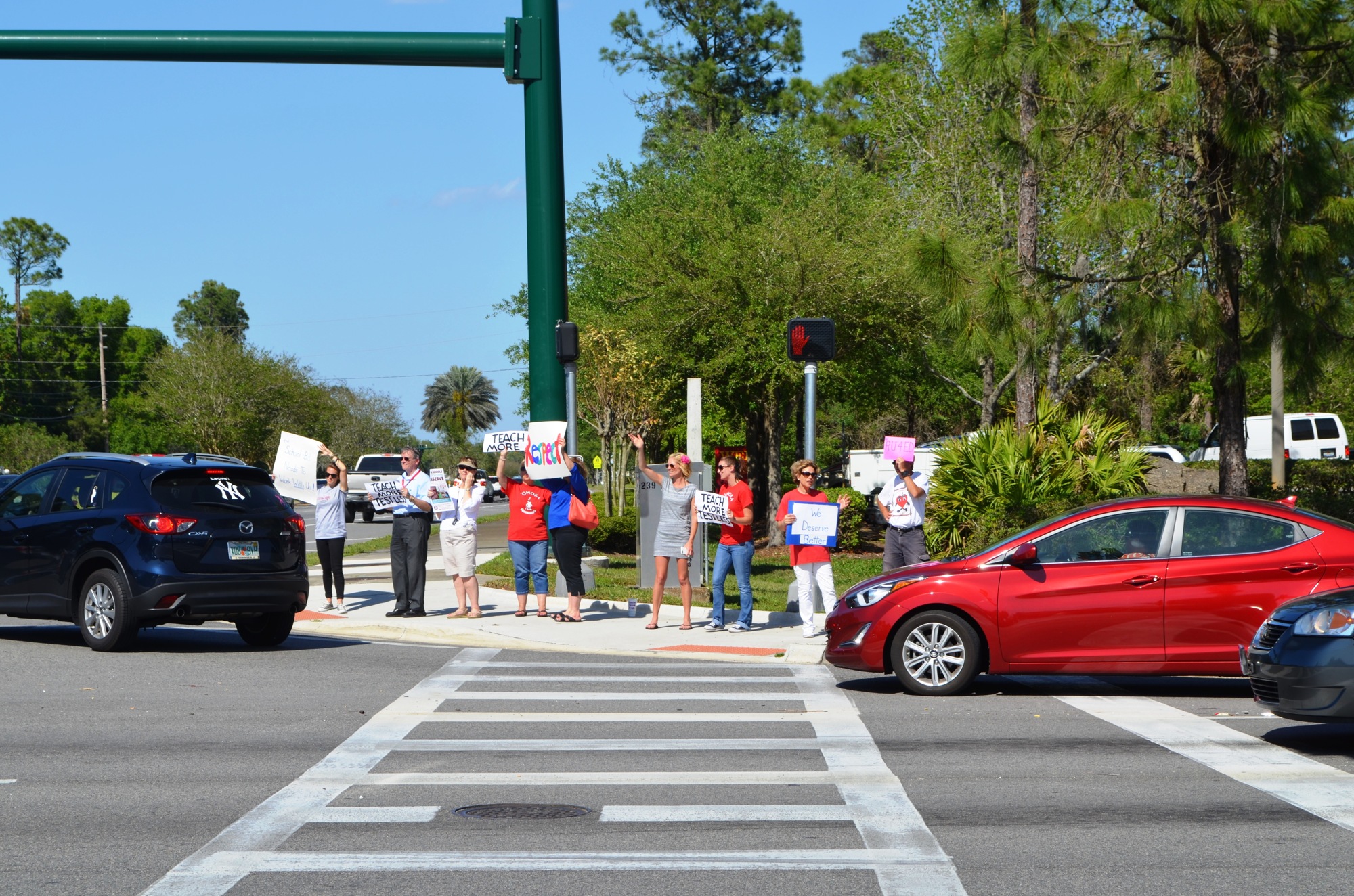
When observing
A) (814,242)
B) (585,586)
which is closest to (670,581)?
(585,586)

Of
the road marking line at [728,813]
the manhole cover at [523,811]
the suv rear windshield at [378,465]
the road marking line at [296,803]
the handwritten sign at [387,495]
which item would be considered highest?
the suv rear windshield at [378,465]

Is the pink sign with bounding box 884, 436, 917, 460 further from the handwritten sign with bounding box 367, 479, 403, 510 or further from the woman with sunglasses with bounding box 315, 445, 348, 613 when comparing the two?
the woman with sunglasses with bounding box 315, 445, 348, 613

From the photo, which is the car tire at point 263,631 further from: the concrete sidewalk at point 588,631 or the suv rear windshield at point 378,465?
the suv rear windshield at point 378,465

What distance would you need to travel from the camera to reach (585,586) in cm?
1711

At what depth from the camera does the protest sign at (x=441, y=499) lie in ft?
51.7

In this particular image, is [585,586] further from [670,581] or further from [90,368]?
[90,368]

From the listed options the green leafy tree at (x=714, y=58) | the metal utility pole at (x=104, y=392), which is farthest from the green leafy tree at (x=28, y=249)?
the green leafy tree at (x=714, y=58)

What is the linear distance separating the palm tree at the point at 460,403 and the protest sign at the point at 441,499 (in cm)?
10118

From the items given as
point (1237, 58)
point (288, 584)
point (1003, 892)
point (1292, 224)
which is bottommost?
point (1003, 892)

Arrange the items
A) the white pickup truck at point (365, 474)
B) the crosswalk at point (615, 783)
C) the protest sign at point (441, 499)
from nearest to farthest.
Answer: the crosswalk at point (615, 783) < the protest sign at point (441, 499) < the white pickup truck at point (365, 474)

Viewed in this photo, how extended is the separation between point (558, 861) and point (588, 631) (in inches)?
351

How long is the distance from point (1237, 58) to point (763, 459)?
24.1m

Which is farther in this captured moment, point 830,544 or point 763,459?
point 763,459

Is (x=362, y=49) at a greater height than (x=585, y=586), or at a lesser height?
greater
